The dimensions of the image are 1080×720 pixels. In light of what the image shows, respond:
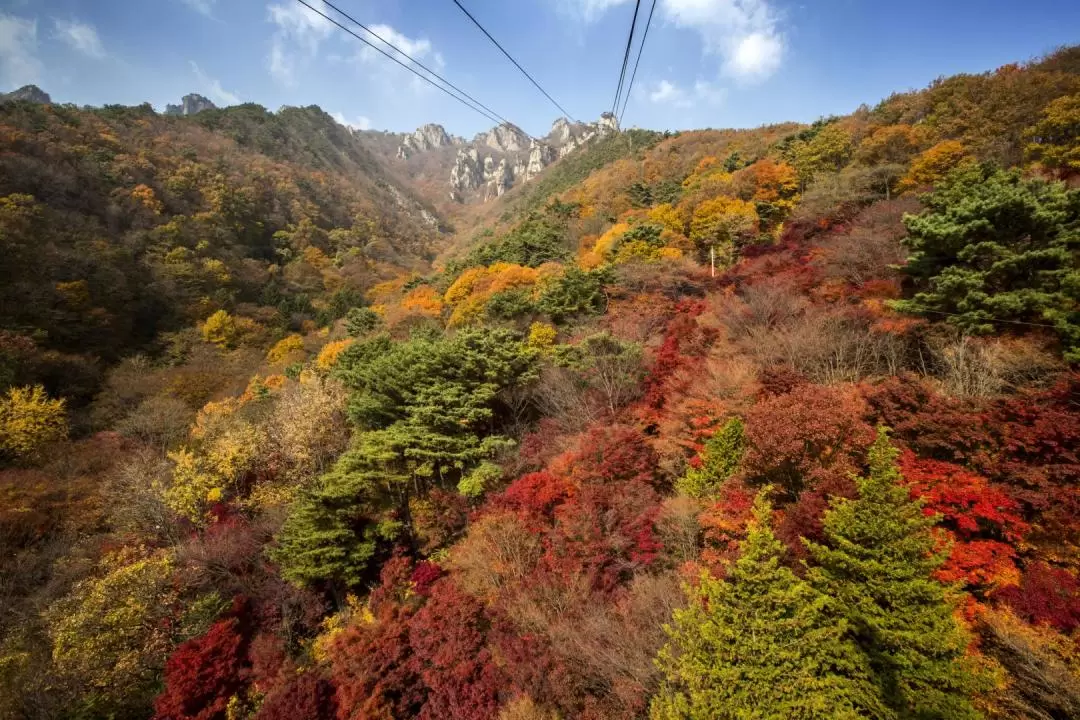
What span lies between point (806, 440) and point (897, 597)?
142 inches

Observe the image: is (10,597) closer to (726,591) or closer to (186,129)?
(726,591)

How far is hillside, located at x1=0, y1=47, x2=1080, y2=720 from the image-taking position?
683 cm

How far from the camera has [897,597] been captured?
21.8 ft

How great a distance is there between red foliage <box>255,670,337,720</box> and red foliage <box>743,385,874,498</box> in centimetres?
1166

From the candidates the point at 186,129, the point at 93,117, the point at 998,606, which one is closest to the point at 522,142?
the point at 186,129

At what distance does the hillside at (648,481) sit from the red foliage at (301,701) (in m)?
0.07

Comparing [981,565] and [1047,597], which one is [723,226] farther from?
[1047,597]

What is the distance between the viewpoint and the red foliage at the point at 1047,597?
6.57 meters

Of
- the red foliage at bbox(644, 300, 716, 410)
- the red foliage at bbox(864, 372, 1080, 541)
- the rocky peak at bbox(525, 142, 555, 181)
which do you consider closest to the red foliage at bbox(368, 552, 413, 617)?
the red foliage at bbox(644, 300, 716, 410)

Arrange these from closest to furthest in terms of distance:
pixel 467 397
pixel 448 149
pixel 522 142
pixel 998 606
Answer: pixel 998 606, pixel 467 397, pixel 522 142, pixel 448 149

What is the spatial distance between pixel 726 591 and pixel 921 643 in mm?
2986

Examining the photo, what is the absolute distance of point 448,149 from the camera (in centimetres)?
17062

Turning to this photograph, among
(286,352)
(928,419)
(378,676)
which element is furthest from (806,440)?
(286,352)

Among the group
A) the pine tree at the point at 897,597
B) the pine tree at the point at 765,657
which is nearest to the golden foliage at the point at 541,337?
the pine tree at the point at 897,597
